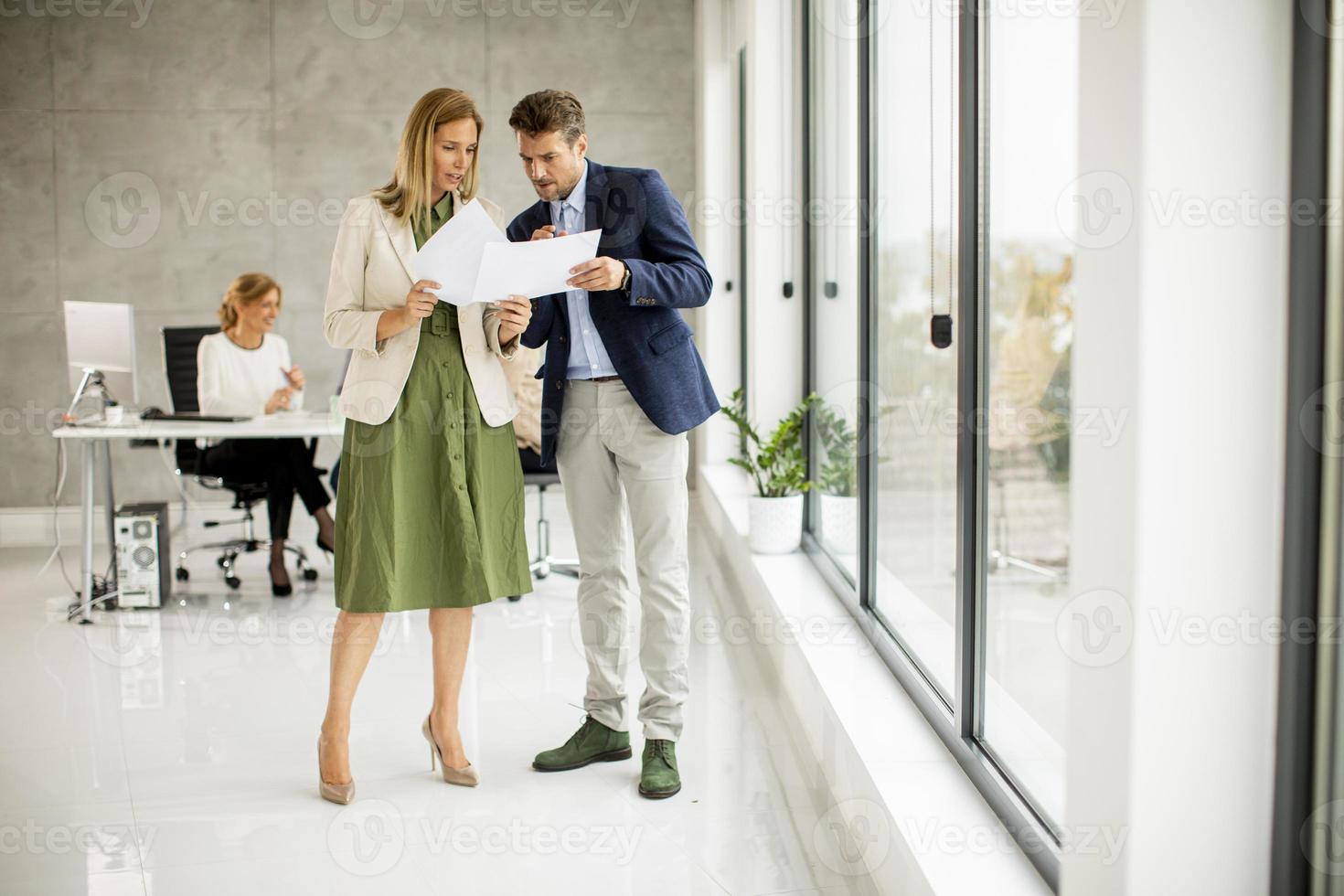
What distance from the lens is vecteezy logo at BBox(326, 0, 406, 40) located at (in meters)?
6.86

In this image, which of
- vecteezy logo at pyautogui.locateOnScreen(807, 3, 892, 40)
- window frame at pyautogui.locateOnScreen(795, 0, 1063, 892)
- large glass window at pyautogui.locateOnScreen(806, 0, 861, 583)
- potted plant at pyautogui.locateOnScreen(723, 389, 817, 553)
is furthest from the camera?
potted plant at pyautogui.locateOnScreen(723, 389, 817, 553)

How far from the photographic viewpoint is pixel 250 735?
319cm

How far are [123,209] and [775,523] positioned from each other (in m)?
4.69

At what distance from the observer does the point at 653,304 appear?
2.56 metres

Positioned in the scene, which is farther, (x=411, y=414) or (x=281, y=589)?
(x=281, y=589)

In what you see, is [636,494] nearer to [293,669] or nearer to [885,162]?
[885,162]

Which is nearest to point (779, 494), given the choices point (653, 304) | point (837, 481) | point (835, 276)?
point (837, 481)
